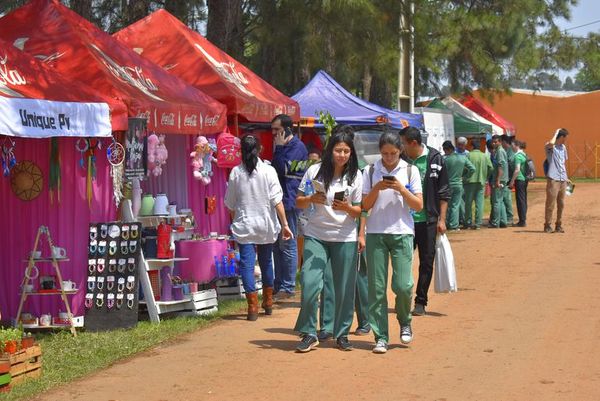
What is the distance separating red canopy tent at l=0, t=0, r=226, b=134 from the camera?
11156 mm

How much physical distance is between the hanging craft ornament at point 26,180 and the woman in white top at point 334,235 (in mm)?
2865

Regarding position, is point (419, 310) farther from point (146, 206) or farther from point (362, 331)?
point (146, 206)

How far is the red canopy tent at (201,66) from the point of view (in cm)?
1405

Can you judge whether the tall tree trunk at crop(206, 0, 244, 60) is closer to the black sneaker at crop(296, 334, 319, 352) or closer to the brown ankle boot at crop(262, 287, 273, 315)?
the brown ankle boot at crop(262, 287, 273, 315)

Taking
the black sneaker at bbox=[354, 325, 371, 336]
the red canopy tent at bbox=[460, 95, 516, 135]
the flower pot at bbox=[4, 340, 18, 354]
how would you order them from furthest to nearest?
the red canopy tent at bbox=[460, 95, 516, 135] < the black sneaker at bbox=[354, 325, 371, 336] < the flower pot at bbox=[4, 340, 18, 354]

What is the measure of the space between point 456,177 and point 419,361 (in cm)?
1261

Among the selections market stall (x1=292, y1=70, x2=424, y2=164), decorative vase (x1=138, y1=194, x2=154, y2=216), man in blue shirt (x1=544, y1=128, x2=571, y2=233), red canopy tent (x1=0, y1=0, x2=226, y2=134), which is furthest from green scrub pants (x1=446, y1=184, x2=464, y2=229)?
decorative vase (x1=138, y1=194, x2=154, y2=216)

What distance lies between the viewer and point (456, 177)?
827 inches

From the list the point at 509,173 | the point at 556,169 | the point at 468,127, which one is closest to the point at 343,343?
the point at 556,169

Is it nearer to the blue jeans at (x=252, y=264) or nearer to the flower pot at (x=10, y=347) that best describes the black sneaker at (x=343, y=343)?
the blue jeans at (x=252, y=264)

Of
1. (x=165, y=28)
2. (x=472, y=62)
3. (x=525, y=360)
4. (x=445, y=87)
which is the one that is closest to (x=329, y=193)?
(x=525, y=360)

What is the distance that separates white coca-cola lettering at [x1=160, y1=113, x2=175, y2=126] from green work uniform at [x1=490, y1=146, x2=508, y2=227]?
11.5 m

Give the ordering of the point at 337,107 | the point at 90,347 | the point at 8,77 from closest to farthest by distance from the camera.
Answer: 1. the point at 90,347
2. the point at 8,77
3. the point at 337,107

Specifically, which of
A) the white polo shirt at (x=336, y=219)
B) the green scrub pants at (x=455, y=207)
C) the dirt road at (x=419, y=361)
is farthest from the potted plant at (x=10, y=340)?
the green scrub pants at (x=455, y=207)
